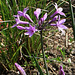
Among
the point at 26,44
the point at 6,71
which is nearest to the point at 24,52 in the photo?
the point at 26,44

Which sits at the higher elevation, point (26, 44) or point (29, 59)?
point (26, 44)

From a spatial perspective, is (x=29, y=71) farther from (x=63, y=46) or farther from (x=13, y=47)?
(x=63, y=46)

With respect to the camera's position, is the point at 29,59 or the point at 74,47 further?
the point at 74,47

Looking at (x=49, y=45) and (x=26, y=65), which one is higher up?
(x=49, y=45)

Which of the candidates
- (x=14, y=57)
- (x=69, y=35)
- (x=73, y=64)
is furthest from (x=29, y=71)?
(x=69, y=35)

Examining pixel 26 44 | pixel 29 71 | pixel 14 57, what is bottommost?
pixel 29 71

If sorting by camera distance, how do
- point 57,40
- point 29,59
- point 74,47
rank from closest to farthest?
point 29,59, point 74,47, point 57,40

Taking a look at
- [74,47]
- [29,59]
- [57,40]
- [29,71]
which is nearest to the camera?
[29,71]

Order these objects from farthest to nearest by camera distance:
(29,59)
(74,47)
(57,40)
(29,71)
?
(57,40) → (74,47) → (29,59) → (29,71)

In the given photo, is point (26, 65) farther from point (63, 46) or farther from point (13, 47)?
point (63, 46)
